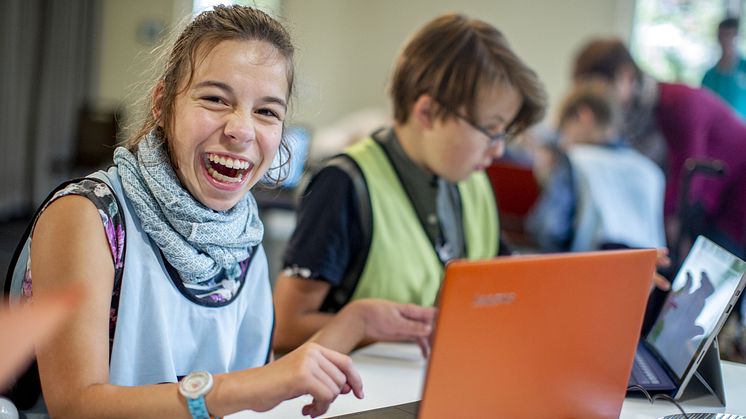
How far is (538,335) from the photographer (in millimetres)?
1086

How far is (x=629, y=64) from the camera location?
4.49m

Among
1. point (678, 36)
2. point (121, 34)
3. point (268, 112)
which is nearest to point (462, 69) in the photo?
point (268, 112)

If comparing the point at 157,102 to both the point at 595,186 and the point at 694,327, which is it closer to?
the point at 694,327

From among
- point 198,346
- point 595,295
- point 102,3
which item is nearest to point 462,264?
point 595,295

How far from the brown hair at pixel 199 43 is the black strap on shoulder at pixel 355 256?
1.68ft

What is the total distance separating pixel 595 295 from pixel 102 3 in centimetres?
642

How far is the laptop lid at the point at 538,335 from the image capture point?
1.00 meters

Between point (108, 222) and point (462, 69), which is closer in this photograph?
point (108, 222)

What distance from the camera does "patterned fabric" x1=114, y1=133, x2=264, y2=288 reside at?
1281 millimetres

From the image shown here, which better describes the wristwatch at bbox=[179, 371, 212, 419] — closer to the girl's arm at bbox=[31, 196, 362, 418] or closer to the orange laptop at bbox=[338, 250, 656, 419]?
the girl's arm at bbox=[31, 196, 362, 418]

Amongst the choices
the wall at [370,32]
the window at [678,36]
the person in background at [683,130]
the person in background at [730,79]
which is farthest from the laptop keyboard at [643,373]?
the window at [678,36]

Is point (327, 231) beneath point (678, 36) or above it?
beneath

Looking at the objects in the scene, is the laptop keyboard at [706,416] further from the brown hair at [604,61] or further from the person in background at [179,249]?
the brown hair at [604,61]

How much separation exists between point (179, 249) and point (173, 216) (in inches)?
1.9
